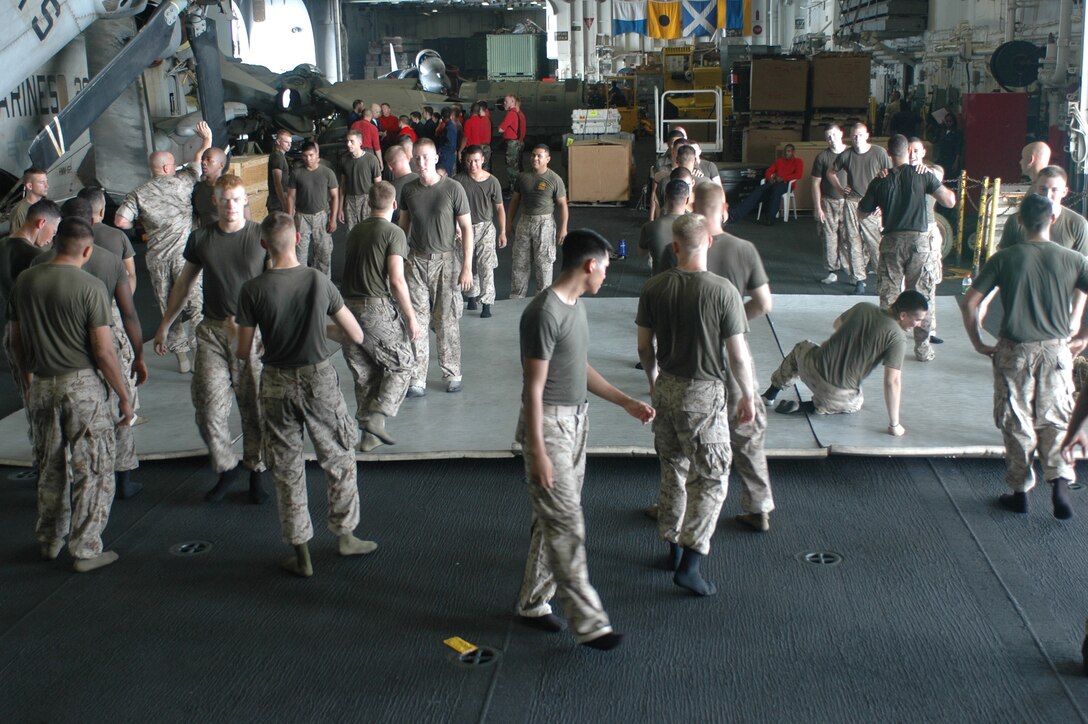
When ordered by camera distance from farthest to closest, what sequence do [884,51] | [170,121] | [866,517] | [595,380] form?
[884,51] < [170,121] < [866,517] < [595,380]

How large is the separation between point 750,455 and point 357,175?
815 cm

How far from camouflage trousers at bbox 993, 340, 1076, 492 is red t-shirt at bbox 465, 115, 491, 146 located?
15.5 m

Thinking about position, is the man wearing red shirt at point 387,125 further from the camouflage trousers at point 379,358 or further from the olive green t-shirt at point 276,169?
the camouflage trousers at point 379,358

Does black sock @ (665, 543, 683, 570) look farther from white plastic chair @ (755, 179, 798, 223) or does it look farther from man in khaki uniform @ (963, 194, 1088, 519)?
white plastic chair @ (755, 179, 798, 223)

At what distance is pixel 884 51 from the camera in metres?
26.4

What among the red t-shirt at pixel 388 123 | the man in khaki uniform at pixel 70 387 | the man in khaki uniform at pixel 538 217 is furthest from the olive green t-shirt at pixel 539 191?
the red t-shirt at pixel 388 123

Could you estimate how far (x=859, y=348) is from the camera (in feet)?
23.9

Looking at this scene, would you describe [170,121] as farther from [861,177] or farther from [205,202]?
[861,177]

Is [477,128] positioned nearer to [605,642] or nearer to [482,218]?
[482,218]

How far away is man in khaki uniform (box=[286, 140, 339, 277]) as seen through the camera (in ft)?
39.7

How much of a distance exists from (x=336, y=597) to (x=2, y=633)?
1559mm

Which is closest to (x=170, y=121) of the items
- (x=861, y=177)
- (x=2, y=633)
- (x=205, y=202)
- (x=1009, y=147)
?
(x=205, y=202)

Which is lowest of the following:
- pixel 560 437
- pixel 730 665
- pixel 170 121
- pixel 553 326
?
pixel 730 665

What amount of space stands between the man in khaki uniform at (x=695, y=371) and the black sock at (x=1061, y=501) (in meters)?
2.12
